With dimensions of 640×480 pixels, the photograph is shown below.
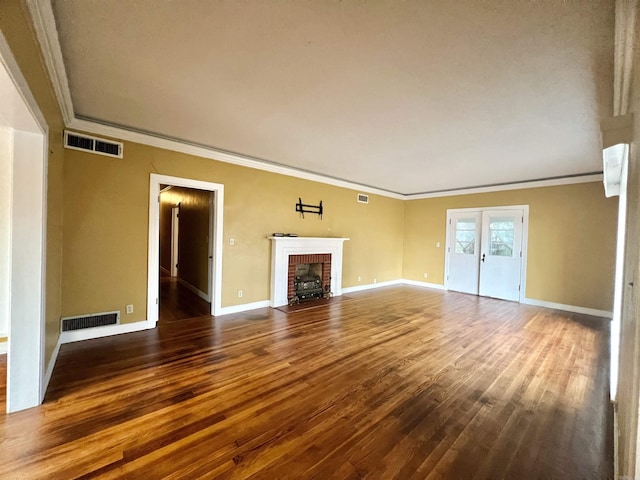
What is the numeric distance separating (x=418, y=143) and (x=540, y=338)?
3.22 meters

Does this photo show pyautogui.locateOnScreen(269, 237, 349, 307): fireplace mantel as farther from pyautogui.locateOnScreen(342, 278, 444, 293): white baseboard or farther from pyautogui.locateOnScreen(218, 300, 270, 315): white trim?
pyautogui.locateOnScreen(342, 278, 444, 293): white baseboard

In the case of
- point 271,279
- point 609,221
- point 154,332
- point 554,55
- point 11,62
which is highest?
point 554,55

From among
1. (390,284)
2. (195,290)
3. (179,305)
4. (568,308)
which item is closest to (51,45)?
(179,305)

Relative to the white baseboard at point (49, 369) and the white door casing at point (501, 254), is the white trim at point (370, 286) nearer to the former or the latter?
the white door casing at point (501, 254)

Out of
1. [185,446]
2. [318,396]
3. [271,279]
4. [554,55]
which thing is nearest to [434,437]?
[318,396]

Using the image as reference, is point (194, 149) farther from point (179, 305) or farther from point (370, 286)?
point (370, 286)

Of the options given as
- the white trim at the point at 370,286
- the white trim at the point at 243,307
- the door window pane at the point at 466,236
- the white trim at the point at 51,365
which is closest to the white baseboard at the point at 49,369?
the white trim at the point at 51,365

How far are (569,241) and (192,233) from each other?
7978 millimetres

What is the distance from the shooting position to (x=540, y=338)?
3.66 m

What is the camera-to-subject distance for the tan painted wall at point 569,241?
4793 mm

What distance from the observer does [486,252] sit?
6.23 meters

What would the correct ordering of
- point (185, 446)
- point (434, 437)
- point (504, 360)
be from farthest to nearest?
point (504, 360)
point (434, 437)
point (185, 446)

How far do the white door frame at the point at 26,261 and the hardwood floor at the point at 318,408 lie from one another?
23 cm

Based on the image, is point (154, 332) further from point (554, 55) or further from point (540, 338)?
point (540, 338)
